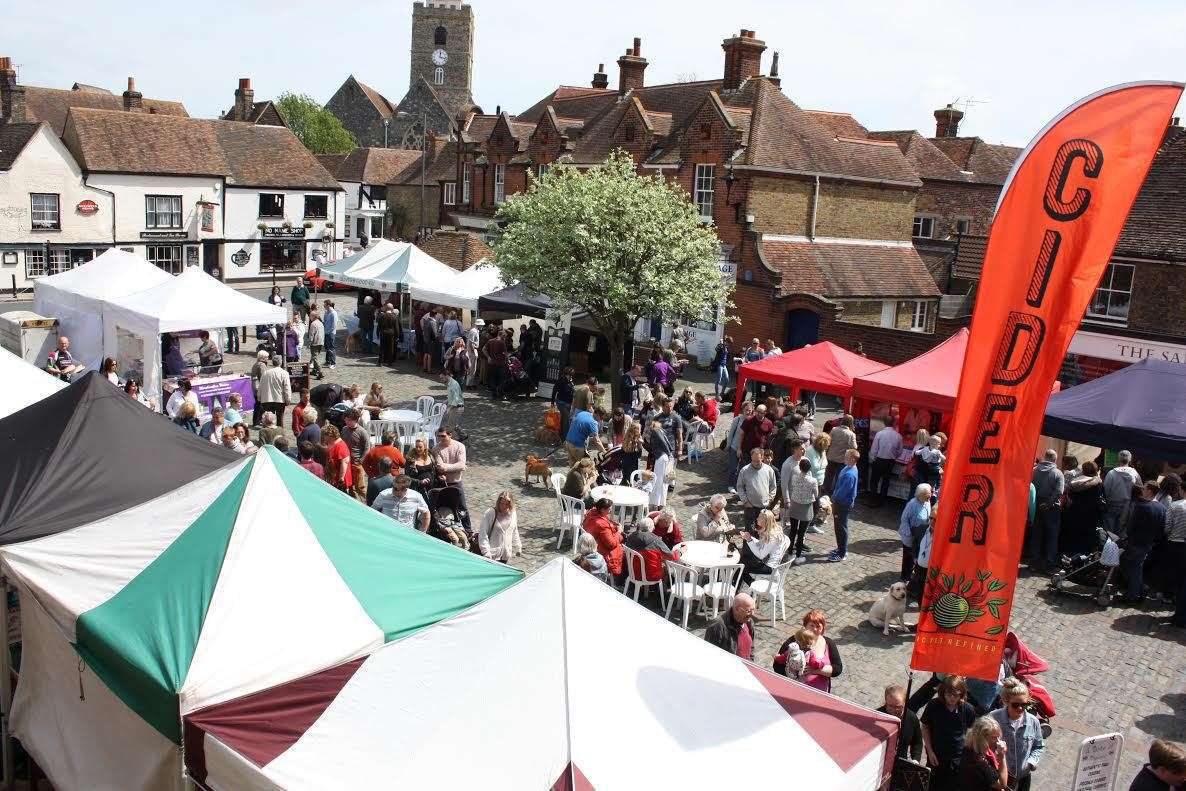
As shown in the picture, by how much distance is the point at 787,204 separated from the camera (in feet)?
86.2

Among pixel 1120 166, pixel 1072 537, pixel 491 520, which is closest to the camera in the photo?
pixel 1120 166

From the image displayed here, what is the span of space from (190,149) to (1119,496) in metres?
37.9

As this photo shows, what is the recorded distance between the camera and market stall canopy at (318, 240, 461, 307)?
22.8 m

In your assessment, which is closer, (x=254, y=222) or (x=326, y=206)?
(x=254, y=222)

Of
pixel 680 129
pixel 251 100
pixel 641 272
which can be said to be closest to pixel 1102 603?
pixel 641 272

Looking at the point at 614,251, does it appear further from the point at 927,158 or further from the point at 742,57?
the point at 927,158

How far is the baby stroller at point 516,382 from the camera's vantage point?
2023 cm

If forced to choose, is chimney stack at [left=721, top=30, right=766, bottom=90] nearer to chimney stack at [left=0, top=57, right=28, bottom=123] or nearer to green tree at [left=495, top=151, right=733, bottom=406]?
green tree at [left=495, top=151, right=733, bottom=406]

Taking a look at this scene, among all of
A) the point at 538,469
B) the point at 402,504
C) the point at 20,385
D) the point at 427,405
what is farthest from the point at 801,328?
the point at 20,385

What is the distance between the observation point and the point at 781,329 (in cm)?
2475

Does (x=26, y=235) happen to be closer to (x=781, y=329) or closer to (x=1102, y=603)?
(x=781, y=329)

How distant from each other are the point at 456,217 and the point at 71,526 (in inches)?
1392

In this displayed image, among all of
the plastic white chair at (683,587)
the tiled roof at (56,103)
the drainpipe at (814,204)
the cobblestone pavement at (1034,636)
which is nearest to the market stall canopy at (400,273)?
the cobblestone pavement at (1034,636)

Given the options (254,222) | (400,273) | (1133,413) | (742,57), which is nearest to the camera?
(1133,413)
